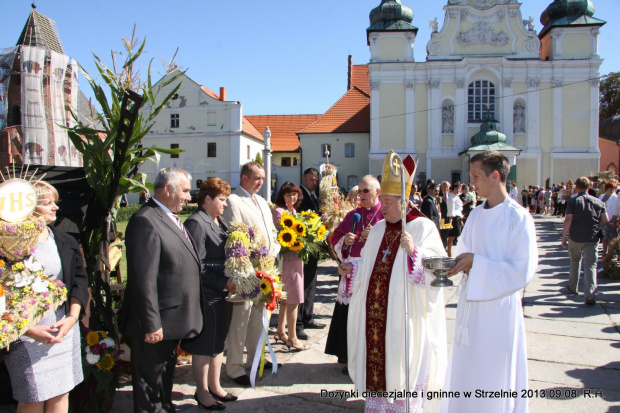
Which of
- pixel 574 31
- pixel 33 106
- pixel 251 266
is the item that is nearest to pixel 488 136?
pixel 574 31

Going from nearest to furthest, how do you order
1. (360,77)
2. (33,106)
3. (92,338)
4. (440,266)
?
(440,266) < (92,338) < (33,106) < (360,77)

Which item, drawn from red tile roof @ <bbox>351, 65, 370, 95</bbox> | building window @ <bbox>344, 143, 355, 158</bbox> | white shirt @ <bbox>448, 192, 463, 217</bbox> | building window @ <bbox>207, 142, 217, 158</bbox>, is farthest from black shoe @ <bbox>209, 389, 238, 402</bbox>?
red tile roof @ <bbox>351, 65, 370, 95</bbox>

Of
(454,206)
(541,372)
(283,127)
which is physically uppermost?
(283,127)

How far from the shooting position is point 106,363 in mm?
3955

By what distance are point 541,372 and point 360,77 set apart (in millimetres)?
44735

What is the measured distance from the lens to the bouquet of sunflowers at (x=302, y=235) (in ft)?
→ 17.9

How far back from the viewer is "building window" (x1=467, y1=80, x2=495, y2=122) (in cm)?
3566

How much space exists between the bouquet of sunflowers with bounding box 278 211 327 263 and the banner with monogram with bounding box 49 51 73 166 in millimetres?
3978

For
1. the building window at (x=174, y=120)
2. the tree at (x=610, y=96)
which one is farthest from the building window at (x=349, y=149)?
the tree at (x=610, y=96)

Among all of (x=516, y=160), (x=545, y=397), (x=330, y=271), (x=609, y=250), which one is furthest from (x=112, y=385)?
(x=516, y=160)

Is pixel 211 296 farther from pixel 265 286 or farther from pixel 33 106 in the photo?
pixel 33 106

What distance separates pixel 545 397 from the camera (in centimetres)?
444

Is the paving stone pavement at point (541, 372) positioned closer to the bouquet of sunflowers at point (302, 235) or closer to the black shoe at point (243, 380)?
the black shoe at point (243, 380)

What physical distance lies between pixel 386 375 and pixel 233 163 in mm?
38408
